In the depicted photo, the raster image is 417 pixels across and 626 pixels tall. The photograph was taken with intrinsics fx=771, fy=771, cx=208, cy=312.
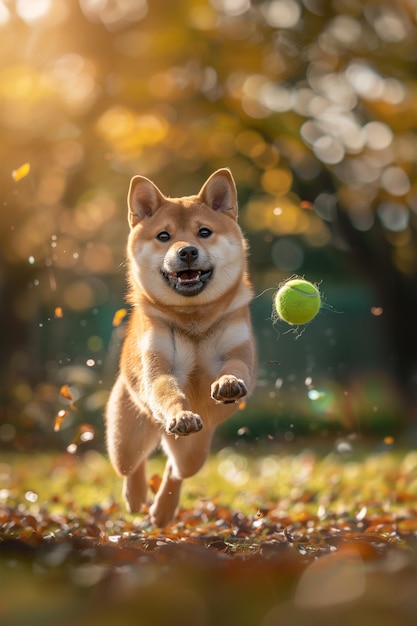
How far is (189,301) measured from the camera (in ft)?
13.8

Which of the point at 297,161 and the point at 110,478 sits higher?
the point at 297,161

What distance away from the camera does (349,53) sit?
909cm

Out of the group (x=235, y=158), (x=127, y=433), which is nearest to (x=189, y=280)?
(x=127, y=433)

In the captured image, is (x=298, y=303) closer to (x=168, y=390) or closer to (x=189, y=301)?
(x=189, y=301)

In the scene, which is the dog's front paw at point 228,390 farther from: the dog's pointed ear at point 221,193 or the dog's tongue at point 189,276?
the dog's pointed ear at point 221,193

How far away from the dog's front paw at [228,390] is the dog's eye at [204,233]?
0.94 m

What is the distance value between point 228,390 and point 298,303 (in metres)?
0.86

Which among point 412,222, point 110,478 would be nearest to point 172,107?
point 412,222

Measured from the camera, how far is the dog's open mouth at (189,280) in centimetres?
409

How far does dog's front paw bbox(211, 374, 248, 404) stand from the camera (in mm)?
3559

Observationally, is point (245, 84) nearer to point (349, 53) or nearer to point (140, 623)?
point (349, 53)

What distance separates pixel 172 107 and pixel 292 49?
1.67 meters

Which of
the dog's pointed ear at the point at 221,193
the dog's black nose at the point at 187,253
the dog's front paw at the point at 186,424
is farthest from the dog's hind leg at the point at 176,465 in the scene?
the dog's pointed ear at the point at 221,193

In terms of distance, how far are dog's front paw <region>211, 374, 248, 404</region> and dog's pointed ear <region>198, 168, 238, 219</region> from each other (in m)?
1.22
